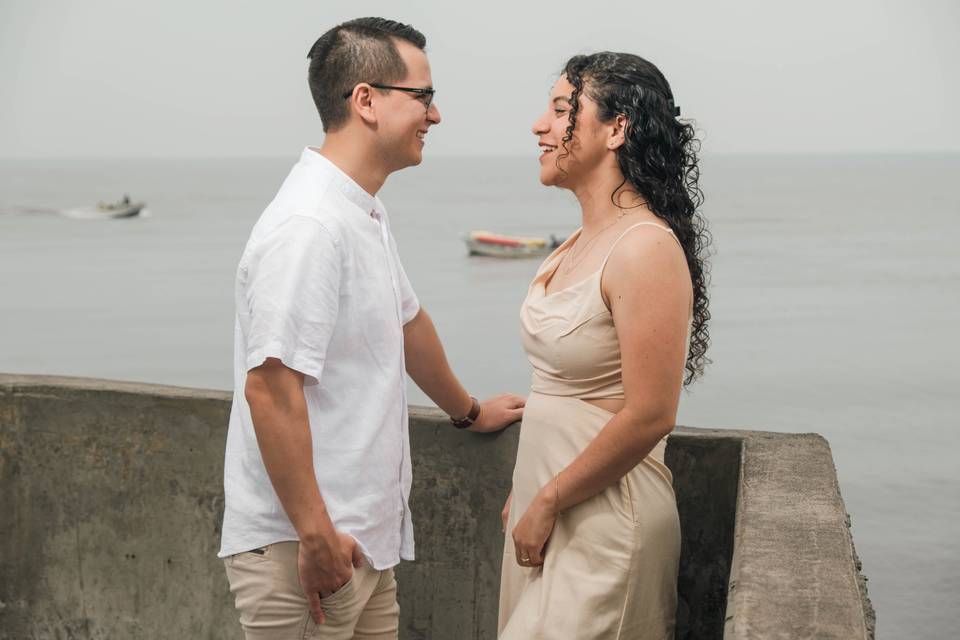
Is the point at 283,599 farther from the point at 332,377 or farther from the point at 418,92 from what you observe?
the point at 418,92

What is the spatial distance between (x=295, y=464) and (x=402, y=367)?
29 cm

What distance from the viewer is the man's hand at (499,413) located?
2914 mm

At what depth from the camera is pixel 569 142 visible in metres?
2.26

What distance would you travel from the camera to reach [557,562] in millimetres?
2273

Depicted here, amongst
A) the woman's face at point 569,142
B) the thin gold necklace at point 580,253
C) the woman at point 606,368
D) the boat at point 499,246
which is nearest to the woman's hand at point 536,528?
the woman at point 606,368

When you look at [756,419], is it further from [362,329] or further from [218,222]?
Result: [218,222]

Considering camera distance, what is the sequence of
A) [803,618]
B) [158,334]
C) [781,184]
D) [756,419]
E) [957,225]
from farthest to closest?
[781,184] → [957,225] → [158,334] → [756,419] → [803,618]

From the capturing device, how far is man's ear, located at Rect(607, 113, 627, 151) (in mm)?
2234

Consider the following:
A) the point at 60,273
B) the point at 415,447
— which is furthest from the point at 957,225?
the point at 415,447

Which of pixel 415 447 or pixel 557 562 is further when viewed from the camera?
pixel 415 447

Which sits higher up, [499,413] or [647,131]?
[647,131]

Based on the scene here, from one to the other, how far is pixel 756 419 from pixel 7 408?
23.1m

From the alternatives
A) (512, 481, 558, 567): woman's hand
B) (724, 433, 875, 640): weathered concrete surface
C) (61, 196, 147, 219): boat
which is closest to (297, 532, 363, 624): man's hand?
(512, 481, 558, 567): woman's hand

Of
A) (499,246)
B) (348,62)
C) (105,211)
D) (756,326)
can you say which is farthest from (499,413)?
(105,211)
